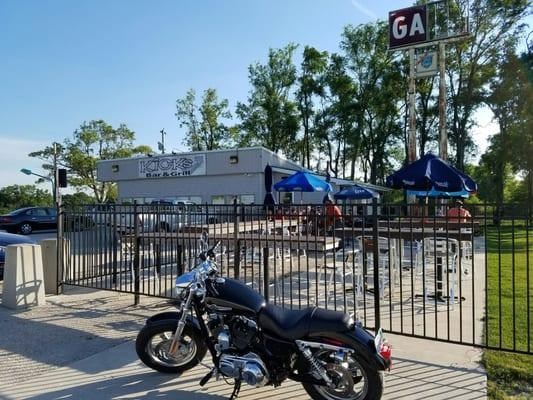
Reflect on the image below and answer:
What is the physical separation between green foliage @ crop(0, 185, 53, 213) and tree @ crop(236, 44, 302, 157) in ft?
105

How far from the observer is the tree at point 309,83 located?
42.4m

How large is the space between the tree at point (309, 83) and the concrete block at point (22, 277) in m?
38.5

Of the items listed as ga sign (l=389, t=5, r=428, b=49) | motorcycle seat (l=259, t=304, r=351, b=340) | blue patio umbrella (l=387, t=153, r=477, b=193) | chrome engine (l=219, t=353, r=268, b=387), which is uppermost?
ga sign (l=389, t=5, r=428, b=49)

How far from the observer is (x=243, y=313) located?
3436 millimetres

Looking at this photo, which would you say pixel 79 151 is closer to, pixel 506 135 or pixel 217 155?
pixel 217 155

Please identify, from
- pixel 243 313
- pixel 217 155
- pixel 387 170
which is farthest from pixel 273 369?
pixel 387 170

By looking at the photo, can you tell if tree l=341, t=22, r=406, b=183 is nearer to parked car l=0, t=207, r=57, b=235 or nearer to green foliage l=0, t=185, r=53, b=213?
parked car l=0, t=207, r=57, b=235

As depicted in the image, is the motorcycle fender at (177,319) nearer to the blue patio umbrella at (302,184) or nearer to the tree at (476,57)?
the blue patio umbrella at (302,184)

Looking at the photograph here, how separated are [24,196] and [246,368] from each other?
6646 cm

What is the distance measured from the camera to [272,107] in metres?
42.9

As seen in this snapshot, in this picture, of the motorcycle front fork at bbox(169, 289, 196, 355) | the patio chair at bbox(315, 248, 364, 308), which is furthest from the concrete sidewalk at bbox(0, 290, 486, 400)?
the patio chair at bbox(315, 248, 364, 308)

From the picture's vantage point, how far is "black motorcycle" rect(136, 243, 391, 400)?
3199mm

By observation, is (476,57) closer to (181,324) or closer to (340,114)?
(340,114)

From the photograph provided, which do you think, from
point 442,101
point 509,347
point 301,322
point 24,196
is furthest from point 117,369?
point 24,196
